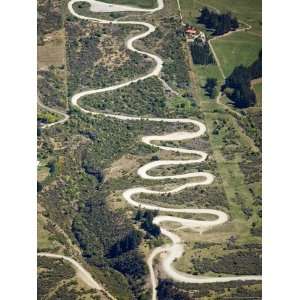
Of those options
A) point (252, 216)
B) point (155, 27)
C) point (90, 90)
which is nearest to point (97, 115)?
point (90, 90)

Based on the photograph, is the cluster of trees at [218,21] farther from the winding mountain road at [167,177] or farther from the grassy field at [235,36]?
the winding mountain road at [167,177]

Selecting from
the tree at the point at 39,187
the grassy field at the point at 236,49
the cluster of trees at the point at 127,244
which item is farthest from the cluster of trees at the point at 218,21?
the cluster of trees at the point at 127,244

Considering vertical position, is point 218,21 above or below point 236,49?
above

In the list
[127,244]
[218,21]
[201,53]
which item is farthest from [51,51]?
[127,244]

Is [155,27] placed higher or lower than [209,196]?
higher

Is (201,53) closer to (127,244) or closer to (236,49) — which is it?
(236,49)

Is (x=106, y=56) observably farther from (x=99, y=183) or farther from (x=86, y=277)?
(x=86, y=277)
